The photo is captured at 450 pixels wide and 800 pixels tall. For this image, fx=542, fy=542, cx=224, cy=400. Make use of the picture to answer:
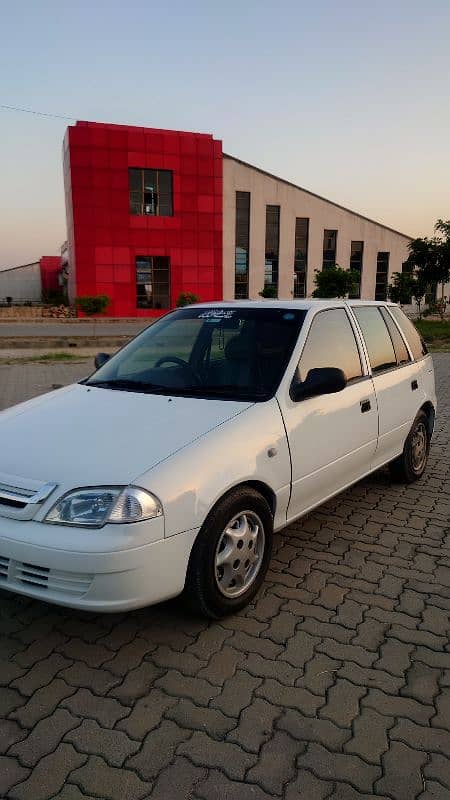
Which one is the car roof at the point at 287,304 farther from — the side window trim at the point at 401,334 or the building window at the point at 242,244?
the building window at the point at 242,244

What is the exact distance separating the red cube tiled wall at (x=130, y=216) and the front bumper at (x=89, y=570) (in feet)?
125

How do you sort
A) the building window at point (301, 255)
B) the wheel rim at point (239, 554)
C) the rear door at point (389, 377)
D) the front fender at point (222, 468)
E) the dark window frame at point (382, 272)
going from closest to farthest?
the front fender at point (222, 468) → the wheel rim at point (239, 554) → the rear door at point (389, 377) → the building window at point (301, 255) → the dark window frame at point (382, 272)

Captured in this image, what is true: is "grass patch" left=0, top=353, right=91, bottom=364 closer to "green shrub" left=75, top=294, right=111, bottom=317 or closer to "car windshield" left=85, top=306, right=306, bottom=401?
"car windshield" left=85, top=306, right=306, bottom=401

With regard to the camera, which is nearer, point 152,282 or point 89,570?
point 89,570

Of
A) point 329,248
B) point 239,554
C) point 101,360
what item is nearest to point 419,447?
point 239,554

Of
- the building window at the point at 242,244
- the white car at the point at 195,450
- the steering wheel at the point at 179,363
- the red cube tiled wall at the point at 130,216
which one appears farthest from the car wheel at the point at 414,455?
the building window at the point at 242,244

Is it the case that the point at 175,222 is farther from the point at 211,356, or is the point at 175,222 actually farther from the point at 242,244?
the point at 211,356

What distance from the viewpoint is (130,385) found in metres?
3.60

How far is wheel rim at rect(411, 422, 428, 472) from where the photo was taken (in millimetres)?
5000

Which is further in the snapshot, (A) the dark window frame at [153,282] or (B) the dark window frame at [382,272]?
(B) the dark window frame at [382,272]

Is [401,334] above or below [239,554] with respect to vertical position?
above

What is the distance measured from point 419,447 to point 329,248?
4716cm

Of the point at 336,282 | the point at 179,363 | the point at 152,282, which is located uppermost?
the point at 152,282

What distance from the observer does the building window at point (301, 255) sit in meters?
47.6
